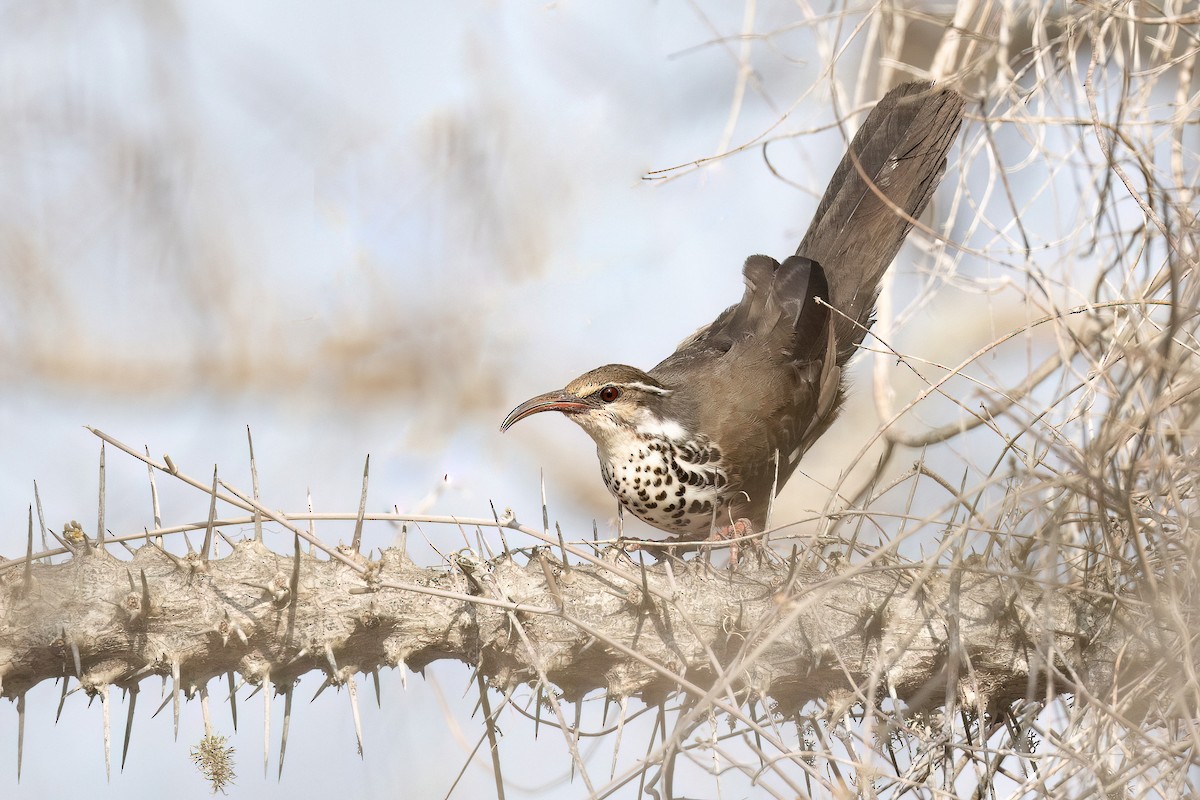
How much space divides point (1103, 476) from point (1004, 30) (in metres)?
1.68

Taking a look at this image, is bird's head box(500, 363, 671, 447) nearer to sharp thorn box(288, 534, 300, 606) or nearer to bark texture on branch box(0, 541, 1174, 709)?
bark texture on branch box(0, 541, 1174, 709)

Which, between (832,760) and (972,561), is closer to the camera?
(832,760)

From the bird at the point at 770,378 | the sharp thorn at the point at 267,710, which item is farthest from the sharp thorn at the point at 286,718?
the bird at the point at 770,378

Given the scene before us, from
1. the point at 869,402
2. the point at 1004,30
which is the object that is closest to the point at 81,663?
the point at 1004,30

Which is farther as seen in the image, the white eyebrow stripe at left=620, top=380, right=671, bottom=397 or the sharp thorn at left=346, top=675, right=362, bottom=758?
the white eyebrow stripe at left=620, top=380, right=671, bottom=397

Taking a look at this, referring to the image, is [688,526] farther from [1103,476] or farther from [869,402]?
[869,402]

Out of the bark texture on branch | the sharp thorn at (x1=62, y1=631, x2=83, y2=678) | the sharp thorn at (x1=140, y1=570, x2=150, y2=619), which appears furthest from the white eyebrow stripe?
the sharp thorn at (x1=62, y1=631, x2=83, y2=678)

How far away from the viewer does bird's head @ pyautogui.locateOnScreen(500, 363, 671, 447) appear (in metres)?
3.89

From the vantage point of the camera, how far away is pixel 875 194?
406 centimetres

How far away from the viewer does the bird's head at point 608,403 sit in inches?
153

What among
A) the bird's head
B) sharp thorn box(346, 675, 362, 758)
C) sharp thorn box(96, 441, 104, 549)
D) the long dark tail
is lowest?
sharp thorn box(346, 675, 362, 758)

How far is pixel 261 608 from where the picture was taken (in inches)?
84.0

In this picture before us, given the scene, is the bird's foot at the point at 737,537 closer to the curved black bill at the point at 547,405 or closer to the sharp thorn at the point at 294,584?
the curved black bill at the point at 547,405

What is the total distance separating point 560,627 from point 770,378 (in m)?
2.12
